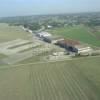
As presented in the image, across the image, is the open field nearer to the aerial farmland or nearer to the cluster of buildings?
the aerial farmland

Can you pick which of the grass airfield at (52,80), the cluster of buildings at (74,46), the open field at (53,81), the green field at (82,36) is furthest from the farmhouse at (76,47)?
the green field at (82,36)

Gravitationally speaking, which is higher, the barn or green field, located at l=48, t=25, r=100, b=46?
the barn

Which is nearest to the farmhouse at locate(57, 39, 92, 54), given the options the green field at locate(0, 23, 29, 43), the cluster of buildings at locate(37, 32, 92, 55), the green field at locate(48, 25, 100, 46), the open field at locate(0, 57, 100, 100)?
the cluster of buildings at locate(37, 32, 92, 55)

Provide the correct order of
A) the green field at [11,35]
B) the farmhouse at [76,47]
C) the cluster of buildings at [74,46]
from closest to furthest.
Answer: the cluster of buildings at [74,46] < the farmhouse at [76,47] < the green field at [11,35]

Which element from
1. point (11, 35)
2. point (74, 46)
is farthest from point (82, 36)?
point (11, 35)

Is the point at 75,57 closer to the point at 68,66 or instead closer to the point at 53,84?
the point at 68,66

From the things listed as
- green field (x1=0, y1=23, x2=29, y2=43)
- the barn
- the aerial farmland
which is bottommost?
green field (x1=0, y1=23, x2=29, y2=43)

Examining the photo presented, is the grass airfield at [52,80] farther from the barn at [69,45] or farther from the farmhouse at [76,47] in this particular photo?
the barn at [69,45]

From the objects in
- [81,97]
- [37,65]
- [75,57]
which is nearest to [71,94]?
[81,97]

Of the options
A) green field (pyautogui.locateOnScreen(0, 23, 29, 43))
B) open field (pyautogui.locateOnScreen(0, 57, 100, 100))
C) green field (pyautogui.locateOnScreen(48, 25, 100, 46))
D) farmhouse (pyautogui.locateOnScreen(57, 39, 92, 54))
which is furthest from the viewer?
green field (pyautogui.locateOnScreen(0, 23, 29, 43))
